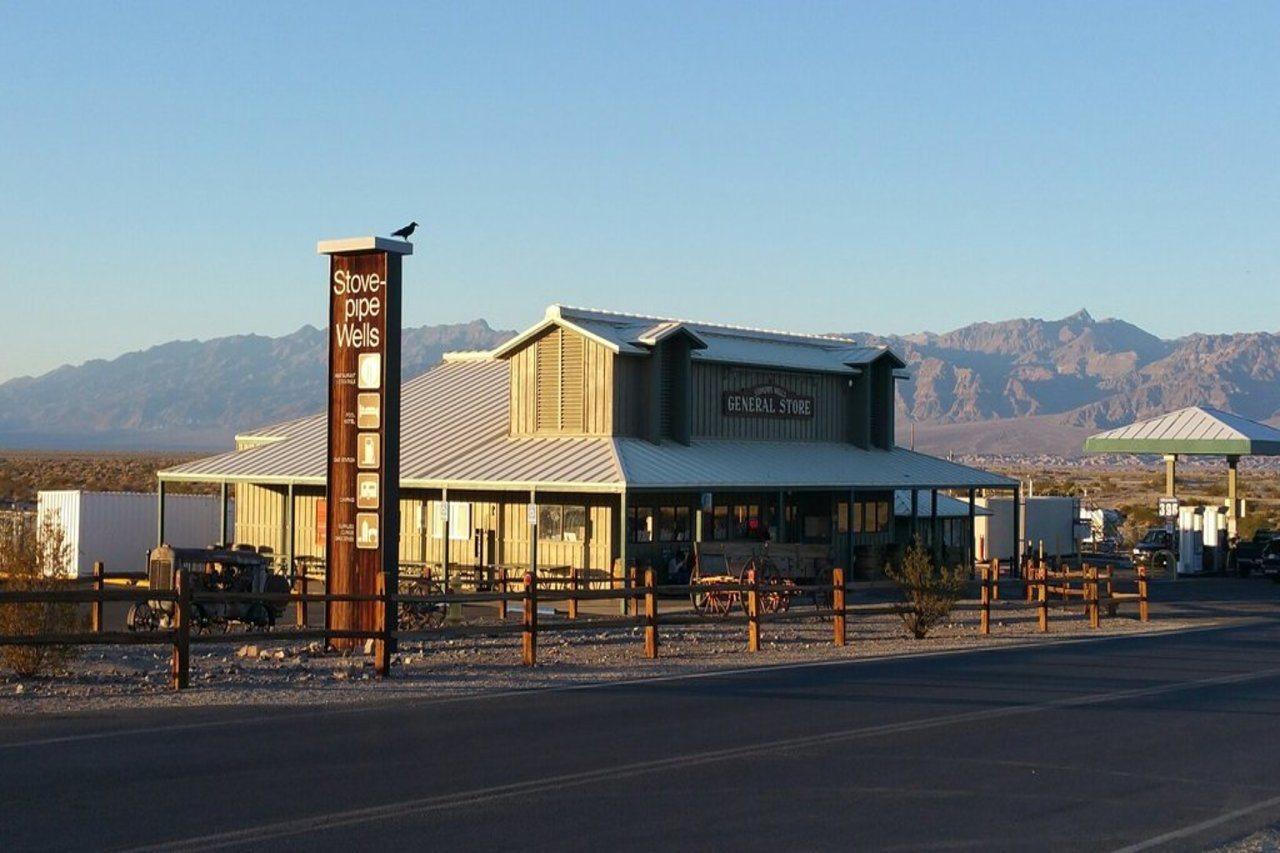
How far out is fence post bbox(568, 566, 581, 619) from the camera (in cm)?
2441

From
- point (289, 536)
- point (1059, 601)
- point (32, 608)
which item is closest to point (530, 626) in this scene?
point (32, 608)

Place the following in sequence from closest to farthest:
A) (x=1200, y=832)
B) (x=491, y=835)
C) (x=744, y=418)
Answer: (x=491, y=835), (x=1200, y=832), (x=744, y=418)

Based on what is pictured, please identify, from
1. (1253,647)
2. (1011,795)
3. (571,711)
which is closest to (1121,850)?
(1011,795)

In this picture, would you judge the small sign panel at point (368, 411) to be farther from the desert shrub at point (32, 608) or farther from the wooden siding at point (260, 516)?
the wooden siding at point (260, 516)

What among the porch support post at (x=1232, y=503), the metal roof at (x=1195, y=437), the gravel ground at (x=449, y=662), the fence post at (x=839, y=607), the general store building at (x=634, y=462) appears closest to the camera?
the gravel ground at (x=449, y=662)

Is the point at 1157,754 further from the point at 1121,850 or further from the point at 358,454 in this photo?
the point at 358,454

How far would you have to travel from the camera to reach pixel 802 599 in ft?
122

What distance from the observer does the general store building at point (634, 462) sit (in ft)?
123

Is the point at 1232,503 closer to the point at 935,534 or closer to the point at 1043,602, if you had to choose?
the point at 935,534

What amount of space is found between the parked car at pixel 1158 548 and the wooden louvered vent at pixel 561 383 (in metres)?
22.2

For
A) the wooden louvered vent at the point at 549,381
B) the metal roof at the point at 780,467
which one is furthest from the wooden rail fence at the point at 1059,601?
the wooden louvered vent at the point at 549,381

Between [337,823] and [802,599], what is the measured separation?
1070 inches

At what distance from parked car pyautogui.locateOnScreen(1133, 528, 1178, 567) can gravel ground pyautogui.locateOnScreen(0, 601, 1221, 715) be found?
79.8 ft

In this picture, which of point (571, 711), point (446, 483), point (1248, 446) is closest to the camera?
point (571, 711)
